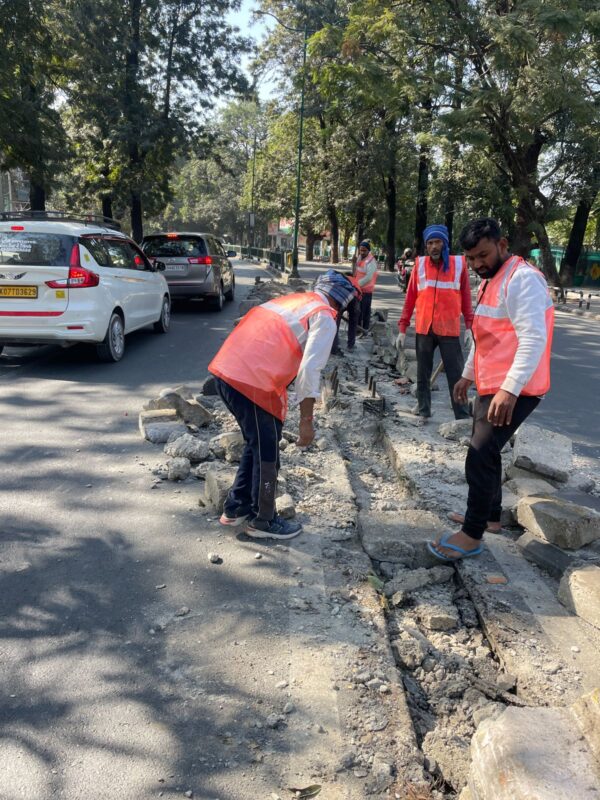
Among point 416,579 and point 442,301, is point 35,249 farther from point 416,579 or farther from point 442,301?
point 416,579

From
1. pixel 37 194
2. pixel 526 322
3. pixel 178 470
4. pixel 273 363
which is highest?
pixel 37 194

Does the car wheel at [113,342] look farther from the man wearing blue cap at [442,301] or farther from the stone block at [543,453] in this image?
the stone block at [543,453]

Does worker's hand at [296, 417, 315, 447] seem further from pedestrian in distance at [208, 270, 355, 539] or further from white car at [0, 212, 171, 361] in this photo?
white car at [0, 212, 171, 361]

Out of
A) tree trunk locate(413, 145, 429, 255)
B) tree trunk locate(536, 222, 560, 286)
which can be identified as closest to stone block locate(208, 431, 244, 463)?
tree trunk locate(536, 222, 560, 286)

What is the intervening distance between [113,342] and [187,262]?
641 cm

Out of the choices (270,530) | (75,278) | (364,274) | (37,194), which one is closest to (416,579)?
A: (270,530)

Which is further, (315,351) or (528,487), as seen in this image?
(528,487)

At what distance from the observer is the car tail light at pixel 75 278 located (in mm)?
8172

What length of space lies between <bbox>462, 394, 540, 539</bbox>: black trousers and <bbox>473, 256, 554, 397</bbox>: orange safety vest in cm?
8

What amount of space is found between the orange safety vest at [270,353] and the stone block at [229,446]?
1523 millimetres

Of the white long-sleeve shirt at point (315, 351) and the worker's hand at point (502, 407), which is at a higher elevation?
the white long-sleeve shirt at point (315, 351)

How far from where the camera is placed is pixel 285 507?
4.36 metres

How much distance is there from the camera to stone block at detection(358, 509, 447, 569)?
405 centimetres

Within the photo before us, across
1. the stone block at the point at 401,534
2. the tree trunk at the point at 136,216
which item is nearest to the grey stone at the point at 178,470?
the stone block at the point at 401,534
